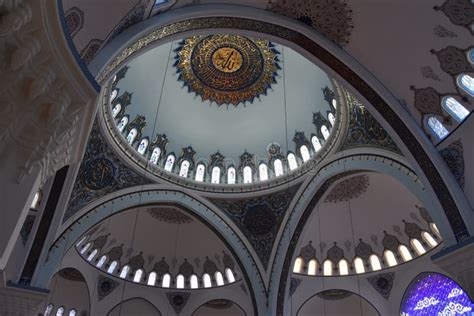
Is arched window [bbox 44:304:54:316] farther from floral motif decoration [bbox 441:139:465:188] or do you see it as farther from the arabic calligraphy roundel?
floral motif decoration [bbox 441:139:465:188]

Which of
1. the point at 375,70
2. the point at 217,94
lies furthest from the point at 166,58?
the point at 375,70

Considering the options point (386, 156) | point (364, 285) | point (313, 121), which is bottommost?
point (364, 285)

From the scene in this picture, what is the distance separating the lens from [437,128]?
7621 mm

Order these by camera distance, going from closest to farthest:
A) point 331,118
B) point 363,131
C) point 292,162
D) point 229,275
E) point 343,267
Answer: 1. point 363,131
2. point 331,118
3. point 292,162
4. point 343,267
5. point 229,275

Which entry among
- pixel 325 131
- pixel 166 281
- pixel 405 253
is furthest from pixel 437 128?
pixel 166 281

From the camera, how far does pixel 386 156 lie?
908cm

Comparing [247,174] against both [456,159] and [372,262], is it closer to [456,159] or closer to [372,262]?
[372,262]

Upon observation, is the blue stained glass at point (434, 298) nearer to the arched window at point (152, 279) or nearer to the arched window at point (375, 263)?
the arched window at point (375, 263)

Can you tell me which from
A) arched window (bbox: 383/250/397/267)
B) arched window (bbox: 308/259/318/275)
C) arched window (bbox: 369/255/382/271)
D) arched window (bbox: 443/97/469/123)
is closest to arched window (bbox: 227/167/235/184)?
arched window (bbox: 308/259/318/275)

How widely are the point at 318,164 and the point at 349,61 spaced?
398cm

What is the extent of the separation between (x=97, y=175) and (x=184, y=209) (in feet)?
9.06

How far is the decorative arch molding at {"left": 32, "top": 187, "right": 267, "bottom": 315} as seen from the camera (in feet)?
32.7

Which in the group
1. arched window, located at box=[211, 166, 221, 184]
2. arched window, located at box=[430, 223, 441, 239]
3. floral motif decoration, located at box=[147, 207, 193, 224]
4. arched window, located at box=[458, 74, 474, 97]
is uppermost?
arched window, located at box=[211, 166, 221, 184]

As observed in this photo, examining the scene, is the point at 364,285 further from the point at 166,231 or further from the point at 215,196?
the point at 166,231
